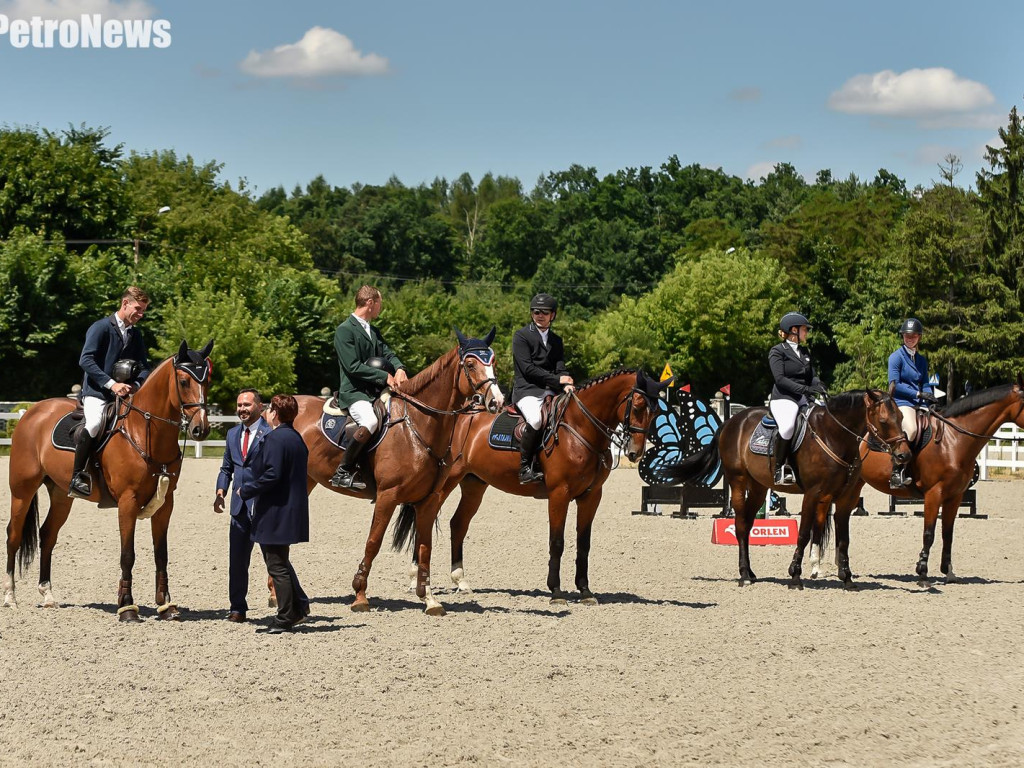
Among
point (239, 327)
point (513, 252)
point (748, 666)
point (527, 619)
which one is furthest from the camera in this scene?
point (513, 252)

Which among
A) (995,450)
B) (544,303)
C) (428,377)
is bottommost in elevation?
(995,450)

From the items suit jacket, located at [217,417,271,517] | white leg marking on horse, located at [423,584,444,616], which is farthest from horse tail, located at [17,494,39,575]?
white leg marking on horse, located at [423,584,444,616]

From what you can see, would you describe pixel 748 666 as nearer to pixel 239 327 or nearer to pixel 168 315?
pixel 239 327

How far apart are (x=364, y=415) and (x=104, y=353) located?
7.63 ft

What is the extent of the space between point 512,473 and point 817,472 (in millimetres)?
3415

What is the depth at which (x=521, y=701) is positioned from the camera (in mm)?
8195

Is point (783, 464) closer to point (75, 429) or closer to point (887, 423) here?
point (887, 423)

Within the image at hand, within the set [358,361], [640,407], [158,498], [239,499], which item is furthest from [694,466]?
[158,498]

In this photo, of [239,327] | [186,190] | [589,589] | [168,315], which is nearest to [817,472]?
[589,589]

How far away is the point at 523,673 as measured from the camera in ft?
29.7

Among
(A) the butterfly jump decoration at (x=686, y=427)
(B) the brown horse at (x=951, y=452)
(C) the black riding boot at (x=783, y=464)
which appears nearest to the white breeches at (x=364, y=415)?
(C) the black riding boot at (x=783, y=464)

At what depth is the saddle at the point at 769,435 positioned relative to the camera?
1445 centimetres

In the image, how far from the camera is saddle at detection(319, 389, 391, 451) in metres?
12.1

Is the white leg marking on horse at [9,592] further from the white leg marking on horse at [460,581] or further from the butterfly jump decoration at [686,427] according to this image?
the butterfly jump decoration at [686,427]
